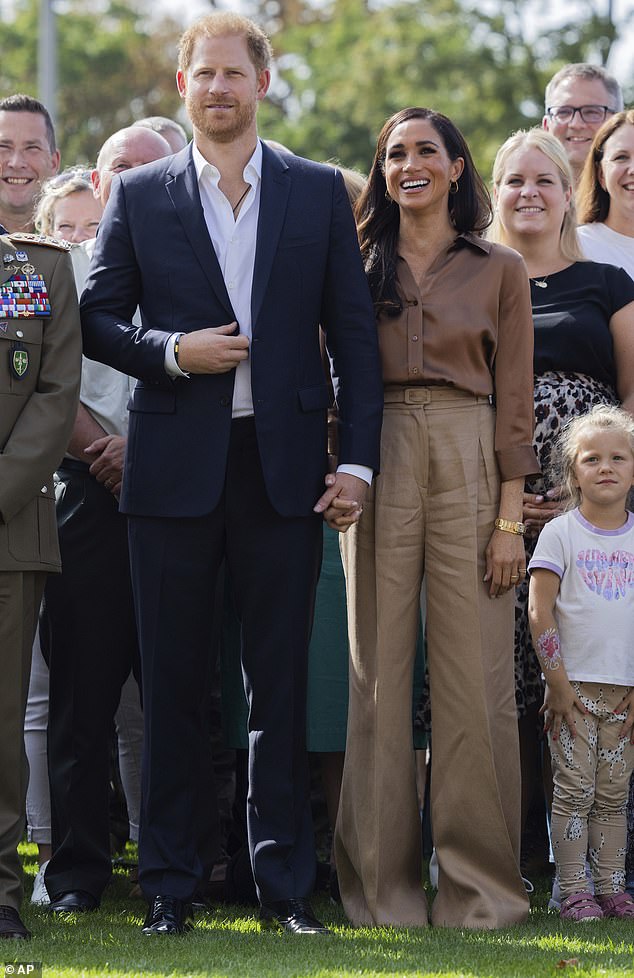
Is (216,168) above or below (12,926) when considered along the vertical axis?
above

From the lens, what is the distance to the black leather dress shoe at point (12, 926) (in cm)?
434

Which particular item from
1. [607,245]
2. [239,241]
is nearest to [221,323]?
[239,241]

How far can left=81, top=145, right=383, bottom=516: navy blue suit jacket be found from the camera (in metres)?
4.49

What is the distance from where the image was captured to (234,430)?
4547 mm

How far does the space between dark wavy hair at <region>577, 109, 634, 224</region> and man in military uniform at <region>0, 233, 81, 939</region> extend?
93.3 inches

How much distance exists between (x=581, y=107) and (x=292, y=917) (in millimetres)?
4137

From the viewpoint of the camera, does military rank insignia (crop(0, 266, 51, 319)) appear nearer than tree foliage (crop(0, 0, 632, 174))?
Yes

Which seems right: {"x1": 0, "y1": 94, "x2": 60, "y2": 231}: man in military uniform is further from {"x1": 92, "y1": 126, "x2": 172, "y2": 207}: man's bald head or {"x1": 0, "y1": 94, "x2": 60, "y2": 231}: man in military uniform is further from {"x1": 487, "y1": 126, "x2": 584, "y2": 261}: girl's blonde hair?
{"x1": 487, "y1": 126, "x2": 584, "y2": 261}: girl's blonde hair

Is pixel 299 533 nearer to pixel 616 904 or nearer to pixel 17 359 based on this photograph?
pixel 17 359

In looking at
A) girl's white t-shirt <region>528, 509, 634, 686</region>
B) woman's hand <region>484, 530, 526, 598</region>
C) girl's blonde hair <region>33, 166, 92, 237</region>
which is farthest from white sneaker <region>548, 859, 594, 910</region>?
girl's blonde hair <region>33, 166, 92, 237</region>

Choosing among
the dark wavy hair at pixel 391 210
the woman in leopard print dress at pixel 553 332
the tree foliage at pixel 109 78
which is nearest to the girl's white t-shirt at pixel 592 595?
the woman in leopard print dress at pixel 553 332

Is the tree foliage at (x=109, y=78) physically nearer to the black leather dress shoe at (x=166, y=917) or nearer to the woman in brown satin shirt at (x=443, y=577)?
the woman in brown satin shirt at (x=443, y=577)

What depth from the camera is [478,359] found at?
4762 millimetres

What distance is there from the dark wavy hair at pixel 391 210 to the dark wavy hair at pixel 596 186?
126 centimetres
